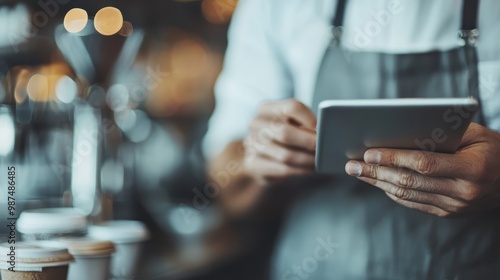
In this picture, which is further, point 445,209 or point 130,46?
point 130,46

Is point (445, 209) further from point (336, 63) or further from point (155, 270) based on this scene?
point (155, 270)

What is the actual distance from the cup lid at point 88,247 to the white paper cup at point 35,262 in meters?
0.06

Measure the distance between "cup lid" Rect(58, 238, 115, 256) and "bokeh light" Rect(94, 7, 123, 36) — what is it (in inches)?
21.3

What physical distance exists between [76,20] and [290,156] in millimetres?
675

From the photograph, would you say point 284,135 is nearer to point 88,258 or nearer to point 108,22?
point 88,258

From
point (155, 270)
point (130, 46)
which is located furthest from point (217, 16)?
point (155, 270)

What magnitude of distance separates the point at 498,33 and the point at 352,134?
32 cm

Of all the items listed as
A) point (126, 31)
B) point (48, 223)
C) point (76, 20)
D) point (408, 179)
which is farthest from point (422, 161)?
point (76, 20)

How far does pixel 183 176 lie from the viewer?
227cm

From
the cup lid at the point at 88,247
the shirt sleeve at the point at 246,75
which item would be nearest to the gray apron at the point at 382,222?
the shirt sleeve at the point at 246,75

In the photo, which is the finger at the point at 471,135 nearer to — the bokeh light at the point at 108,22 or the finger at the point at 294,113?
the finger at the point at 294,113

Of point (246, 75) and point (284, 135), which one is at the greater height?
point (246, 75)

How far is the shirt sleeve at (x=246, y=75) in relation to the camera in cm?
135

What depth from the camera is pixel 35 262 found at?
949mm
